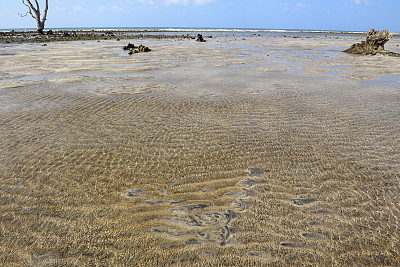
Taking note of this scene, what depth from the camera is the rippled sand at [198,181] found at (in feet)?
6.84

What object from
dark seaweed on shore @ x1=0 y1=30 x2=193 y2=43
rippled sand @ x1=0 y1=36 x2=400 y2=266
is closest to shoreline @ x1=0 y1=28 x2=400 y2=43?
dark seaweed on shore @ x1=0 y1=30 x2=193 y2=43

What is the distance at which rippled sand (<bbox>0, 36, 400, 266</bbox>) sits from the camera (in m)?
2.09

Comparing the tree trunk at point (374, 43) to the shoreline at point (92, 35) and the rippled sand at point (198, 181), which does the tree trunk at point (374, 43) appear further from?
the shoreline at point (92, 35)

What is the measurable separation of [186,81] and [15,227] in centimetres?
678

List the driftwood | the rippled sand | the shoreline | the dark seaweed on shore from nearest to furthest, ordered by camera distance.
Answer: the rippled sand → the driftwood → the dark seaweed on shore → the shoreline

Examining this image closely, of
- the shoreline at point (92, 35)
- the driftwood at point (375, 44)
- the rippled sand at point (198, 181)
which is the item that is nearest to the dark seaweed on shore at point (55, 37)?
the shoreline at point (92, 35)

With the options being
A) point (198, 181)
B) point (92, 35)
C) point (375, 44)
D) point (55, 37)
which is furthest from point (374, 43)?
point (92, 35)

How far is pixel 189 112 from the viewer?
530 cm

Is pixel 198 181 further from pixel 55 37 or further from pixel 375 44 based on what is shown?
pixel 55 37

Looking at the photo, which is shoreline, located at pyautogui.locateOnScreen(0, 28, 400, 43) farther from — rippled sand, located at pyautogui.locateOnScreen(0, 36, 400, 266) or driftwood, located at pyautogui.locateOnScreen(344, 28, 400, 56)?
rippled sand, located at pyautogui.locateOnScreen(0, 36, 400, 266)

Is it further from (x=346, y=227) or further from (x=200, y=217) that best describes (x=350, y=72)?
(x=200, y=217)

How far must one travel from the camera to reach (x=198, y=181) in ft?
9.77

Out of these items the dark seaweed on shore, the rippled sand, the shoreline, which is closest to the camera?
the rippled sand

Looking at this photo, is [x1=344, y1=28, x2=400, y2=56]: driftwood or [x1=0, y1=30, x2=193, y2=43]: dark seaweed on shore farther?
[x1=0, y1=30, x2=193, y2=43]: dark seaweed on shore
